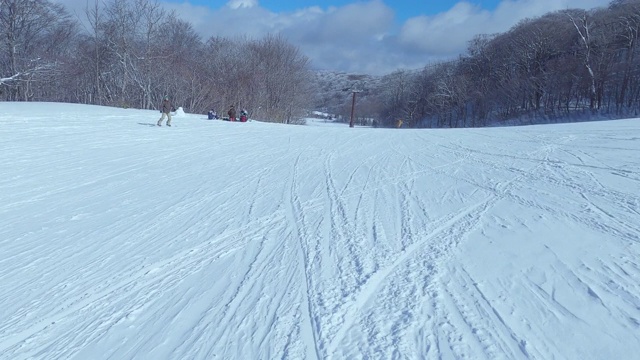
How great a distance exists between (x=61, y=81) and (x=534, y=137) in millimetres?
42788

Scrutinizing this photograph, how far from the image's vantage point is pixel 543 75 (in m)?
53.4

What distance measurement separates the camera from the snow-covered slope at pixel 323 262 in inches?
139

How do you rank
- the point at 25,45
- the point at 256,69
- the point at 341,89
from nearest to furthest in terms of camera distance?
1. the point at 25,45
2. the point at 256,69
3. the point at 341,89

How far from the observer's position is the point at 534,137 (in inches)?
645

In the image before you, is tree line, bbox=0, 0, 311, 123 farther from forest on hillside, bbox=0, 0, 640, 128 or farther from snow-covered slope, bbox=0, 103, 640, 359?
snow-covered slope, bbox=0, 103, 640, 359

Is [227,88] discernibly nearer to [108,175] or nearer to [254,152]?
[254,152]

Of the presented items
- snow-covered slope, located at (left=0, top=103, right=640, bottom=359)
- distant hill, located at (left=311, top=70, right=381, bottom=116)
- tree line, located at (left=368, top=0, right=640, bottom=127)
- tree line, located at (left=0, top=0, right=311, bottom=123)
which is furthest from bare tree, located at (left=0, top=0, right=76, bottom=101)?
distant hill, located at (left=311, top=70, right=381, bottom=116)

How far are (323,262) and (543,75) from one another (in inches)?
2266

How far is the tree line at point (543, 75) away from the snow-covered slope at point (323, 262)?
4185 cm

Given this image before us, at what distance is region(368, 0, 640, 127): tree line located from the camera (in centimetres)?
4569

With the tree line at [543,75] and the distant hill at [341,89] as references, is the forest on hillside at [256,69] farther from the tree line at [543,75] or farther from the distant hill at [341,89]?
the distant hill at [341,89]


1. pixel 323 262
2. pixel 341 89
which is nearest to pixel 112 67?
pixel 323 262

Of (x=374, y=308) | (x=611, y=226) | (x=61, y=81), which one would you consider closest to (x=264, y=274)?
(x=374, y=308)

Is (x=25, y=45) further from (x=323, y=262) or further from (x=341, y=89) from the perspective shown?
(x=341, y=89)
